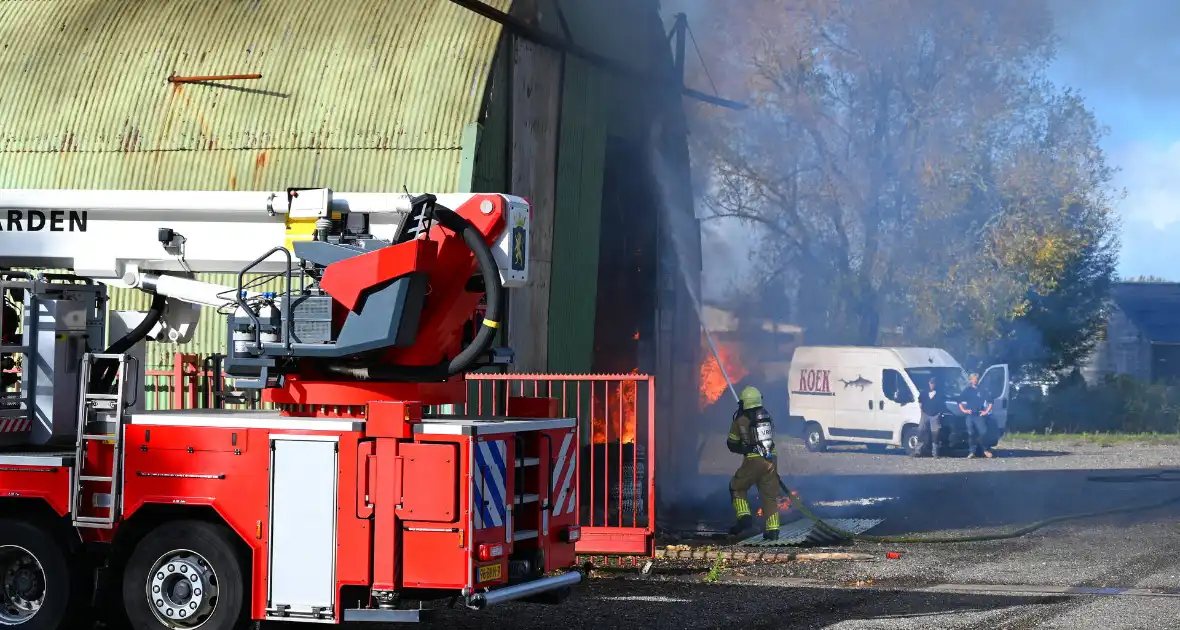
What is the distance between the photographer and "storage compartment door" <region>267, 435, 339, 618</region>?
8.11m

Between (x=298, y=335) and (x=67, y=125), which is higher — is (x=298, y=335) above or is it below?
below

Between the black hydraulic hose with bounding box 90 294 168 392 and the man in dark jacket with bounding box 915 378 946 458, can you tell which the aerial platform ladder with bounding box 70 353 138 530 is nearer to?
the black hydraulic hose with bounding box 90 294 168 392

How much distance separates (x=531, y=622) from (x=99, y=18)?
11.5 metres

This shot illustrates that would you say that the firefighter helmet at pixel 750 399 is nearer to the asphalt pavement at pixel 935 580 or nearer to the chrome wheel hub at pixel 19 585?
the asphalt pavement at pixel 935 580

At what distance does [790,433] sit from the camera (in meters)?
29.9

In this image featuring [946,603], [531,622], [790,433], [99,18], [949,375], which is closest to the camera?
[531,622]

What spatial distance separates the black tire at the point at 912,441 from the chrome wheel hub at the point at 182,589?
67.9 ft

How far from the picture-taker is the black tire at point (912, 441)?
1071 inches

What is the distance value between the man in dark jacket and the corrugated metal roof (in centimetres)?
1455

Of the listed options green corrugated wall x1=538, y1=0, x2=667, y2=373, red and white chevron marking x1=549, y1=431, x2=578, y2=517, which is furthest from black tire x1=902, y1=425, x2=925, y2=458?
red and white chevron marking x1=549, y1=431, x2=578, y2=517

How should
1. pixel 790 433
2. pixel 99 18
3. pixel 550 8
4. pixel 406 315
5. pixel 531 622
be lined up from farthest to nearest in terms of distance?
pixel 790 433 < pixel 99 18 < pixel 550 8 < pixel 531 622 < pixel 406 315

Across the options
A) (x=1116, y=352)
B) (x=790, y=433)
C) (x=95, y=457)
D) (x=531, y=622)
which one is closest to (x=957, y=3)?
(x=531, y=622)

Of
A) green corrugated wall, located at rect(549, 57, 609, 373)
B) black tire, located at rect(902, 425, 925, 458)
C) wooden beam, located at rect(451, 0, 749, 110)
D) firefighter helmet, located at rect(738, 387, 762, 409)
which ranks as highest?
wooden beam, located at rect(451, 0, 749, 110)

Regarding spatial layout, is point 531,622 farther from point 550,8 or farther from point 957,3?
point 957,3
